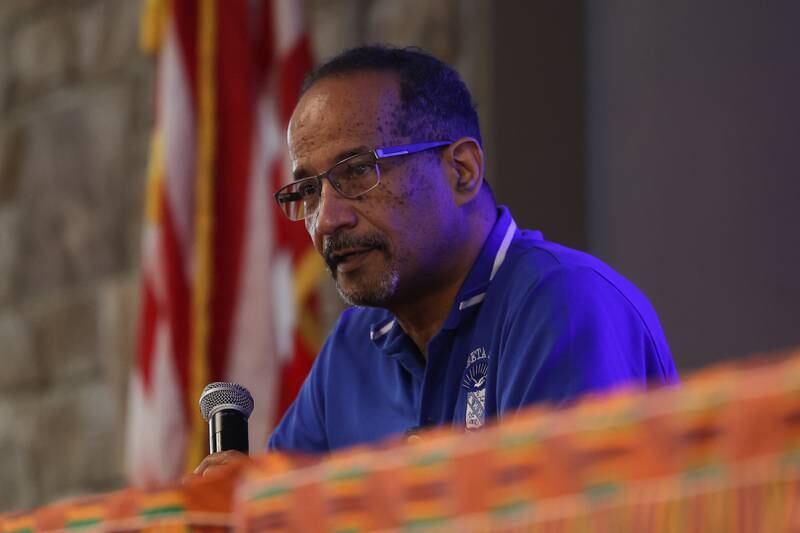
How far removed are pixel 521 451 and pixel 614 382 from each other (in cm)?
66

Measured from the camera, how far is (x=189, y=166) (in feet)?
10.6

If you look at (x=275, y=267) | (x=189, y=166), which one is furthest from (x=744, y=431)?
(x=189, y=166)

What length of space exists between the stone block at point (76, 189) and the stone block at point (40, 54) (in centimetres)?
9

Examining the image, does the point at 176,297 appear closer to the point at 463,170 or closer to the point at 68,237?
the point at 68,237

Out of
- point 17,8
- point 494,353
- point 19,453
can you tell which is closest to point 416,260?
point 494,353

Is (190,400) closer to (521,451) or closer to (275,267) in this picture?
(275,267)

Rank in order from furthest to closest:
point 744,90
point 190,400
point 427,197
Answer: point 190,400
point 744,90
point 427,197

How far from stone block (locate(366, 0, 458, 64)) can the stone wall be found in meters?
1.05

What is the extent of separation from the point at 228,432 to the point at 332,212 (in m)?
0.43

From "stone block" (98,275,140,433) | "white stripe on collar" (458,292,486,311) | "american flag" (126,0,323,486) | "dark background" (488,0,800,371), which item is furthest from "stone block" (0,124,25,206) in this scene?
"white stripe on collar" (458,292,486,311)

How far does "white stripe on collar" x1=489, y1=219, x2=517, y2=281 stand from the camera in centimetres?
177

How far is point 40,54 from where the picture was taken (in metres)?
4.31

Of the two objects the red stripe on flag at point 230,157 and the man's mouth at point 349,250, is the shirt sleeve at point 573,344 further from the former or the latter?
the red stripe on flag at point 230,157

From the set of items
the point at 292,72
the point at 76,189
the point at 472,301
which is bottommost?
the point at 472,301
